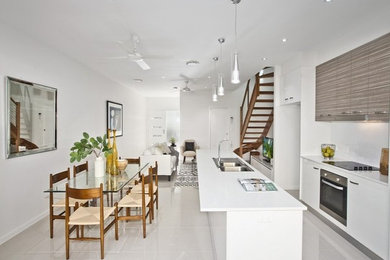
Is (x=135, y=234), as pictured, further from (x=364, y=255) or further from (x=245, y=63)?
(x=245, y=63)

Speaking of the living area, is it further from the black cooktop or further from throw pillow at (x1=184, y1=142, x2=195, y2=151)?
throw pillow at (x1=184, y1=142, x2=195, y2=151)

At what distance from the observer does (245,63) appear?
4.88 m

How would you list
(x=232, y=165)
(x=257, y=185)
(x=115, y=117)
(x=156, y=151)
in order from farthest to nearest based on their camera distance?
1. (x=115, y=117)
2. (x=156, y=151)
3. (x=232, y=165)
4. (x=257, y=185)

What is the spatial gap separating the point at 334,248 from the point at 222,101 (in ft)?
22.8

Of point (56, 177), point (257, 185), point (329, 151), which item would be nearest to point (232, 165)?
point (257, 185)

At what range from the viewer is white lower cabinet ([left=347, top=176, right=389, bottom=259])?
2.38 metres

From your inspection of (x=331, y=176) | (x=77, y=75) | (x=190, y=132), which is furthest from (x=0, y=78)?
(x=190, y=132)

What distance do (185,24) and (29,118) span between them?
253 centimetres

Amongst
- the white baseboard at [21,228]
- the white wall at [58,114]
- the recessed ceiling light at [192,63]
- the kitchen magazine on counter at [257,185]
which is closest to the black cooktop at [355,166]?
the kitchen magazine on counter at [257,185]

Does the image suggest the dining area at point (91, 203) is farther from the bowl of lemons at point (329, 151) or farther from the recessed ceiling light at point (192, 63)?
the bowl of lemons at point (329, 151)

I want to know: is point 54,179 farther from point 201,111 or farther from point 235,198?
point 201,111

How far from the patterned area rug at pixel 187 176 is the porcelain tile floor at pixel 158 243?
6.67 feet

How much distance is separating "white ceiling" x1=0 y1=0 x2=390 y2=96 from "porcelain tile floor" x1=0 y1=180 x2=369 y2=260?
271 centimetres

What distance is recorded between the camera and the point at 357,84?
307 cm
